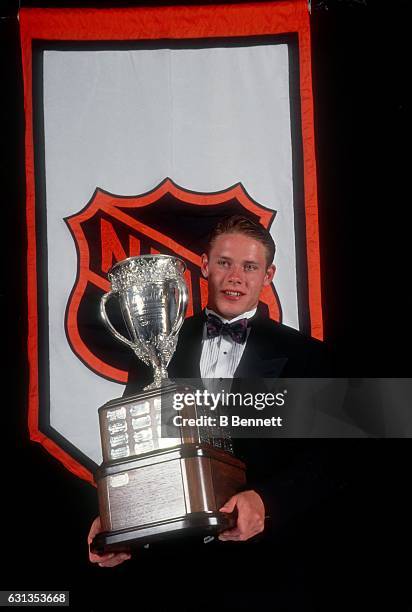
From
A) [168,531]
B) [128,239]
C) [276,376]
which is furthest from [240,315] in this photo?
[168,531]

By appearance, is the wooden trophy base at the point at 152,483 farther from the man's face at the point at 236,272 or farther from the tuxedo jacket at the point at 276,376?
the man's face at the point at 236,272

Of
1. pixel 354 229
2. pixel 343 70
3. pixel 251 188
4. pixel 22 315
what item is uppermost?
pixel 343 70

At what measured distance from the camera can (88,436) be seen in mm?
2432

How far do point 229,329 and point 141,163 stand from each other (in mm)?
763

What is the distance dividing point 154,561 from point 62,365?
74 centimetres

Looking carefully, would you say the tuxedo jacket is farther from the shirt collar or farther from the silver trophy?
the silver trophy

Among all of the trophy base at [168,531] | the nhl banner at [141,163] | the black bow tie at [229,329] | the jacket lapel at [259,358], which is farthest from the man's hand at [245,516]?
the nhl banner at [141,163]

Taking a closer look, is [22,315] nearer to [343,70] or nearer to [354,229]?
[354,229]

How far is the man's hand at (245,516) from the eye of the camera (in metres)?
1.72

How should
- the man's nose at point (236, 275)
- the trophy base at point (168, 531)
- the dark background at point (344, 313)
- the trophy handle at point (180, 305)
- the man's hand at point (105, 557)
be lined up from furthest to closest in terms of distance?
the dark background at point (344, 313) < the man's nose at point (236, 275) < the trophy handle at point (180, 305) < the man's hand at point (105, 557) < the trophy base at point (168, 531)

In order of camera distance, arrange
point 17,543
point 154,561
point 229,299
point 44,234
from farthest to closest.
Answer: point 44,234 < point 17,543 < point 229,299 < point 154,561

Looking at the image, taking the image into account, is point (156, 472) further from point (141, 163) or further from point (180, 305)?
point (141, 163)

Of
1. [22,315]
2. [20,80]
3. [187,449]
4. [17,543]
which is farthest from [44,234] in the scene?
[187,449]

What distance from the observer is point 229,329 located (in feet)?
6.88
